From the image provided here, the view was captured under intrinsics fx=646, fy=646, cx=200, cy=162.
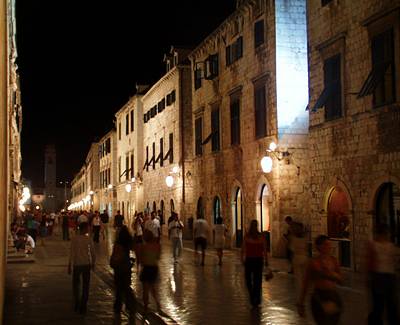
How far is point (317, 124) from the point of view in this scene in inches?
830

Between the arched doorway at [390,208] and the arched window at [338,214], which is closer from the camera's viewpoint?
the arched doorway at [390,208]

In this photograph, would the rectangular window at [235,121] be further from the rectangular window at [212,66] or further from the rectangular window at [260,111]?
the rectangular window at [212,66]

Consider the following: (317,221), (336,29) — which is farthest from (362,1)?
(317,221)

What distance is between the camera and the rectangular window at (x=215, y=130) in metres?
31.4

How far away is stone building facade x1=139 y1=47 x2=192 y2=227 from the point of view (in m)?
37.8

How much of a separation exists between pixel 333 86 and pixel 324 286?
12.5m

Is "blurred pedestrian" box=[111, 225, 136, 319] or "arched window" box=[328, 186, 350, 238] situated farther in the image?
"arched window" box=[328, 186, 350, 238]

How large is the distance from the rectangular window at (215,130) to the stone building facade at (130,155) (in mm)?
19169

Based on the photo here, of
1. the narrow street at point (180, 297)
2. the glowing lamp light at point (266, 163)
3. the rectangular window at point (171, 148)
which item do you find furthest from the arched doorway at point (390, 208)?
the rectangular window at point (171, 148)

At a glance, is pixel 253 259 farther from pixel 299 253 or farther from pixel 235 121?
pixel 235 121

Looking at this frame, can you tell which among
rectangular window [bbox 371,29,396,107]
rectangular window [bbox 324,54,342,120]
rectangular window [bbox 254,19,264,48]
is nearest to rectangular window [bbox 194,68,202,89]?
rectangular window [bbox 254,19,264,48]

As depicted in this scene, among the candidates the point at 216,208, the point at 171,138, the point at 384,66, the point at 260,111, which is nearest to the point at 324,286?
the point at 384,66

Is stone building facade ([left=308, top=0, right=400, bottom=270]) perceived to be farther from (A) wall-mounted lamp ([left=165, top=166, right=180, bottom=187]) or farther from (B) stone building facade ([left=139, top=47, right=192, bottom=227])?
(B) stone building facade ([left=139, top=47, right=192, bottom=227])

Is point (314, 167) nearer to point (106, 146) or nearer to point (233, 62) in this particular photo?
point (233, 62)
